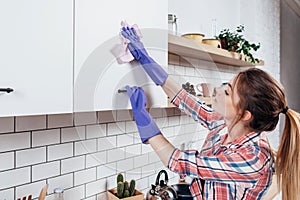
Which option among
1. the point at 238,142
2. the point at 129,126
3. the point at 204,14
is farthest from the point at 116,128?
the point at 204,14

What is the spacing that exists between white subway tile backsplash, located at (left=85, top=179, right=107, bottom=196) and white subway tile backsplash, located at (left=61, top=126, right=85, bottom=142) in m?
0.22

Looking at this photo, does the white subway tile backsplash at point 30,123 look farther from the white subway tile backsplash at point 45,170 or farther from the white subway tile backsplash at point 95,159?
the white subway tile backsplash at point 95,159

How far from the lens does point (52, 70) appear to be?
89 centimetres

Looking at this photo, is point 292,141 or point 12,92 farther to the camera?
point 292,141

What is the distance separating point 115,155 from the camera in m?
1.53

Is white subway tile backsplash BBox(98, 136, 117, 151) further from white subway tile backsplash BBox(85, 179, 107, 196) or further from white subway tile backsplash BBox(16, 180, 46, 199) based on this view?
white subway tile backsplash BBox(16, 180, 46, 199)

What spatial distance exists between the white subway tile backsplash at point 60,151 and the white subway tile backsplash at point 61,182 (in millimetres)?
83

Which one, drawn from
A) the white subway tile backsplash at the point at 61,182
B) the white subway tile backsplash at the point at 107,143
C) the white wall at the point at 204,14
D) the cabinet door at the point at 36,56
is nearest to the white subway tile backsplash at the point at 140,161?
the white subway tile backsplash at the point at 107,143

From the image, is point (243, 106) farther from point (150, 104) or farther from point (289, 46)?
point (289, 46)

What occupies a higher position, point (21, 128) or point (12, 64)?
point (12, 64)

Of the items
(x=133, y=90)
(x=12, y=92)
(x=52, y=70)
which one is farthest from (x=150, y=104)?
(x=12, y=92)

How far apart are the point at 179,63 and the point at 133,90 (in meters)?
0.85

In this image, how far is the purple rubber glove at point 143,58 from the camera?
1114 millimetres

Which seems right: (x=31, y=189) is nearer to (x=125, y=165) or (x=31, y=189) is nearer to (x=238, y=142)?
(x=125, y=165)
